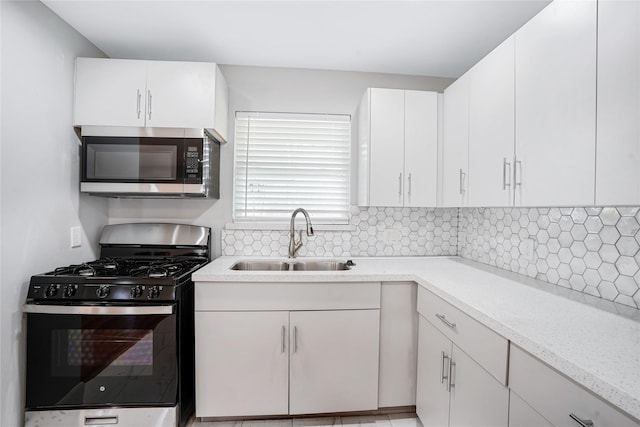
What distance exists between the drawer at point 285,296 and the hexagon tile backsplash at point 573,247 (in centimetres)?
92

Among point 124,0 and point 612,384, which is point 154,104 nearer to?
point 124,0

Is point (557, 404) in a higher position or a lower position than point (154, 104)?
lower

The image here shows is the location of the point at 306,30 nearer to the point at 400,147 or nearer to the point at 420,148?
the point at 400,147

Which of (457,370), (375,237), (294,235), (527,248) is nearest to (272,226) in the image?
(294,235)

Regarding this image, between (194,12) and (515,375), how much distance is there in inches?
91.0

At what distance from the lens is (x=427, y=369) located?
1.60m

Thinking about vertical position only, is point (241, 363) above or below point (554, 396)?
below

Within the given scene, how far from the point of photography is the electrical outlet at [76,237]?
5.98 feet

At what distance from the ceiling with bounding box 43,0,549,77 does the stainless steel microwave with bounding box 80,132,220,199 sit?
0.68 metres

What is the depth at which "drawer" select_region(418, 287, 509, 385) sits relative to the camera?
3.36ft

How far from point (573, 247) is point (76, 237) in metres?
2.93

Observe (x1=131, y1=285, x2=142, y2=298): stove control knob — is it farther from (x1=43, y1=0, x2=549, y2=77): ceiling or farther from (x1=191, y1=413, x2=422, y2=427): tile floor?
(x1=43, y1=0, x2=549, y2=77): ceiling

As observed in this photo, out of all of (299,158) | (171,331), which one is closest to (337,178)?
(299,158)

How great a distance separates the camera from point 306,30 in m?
1.76
